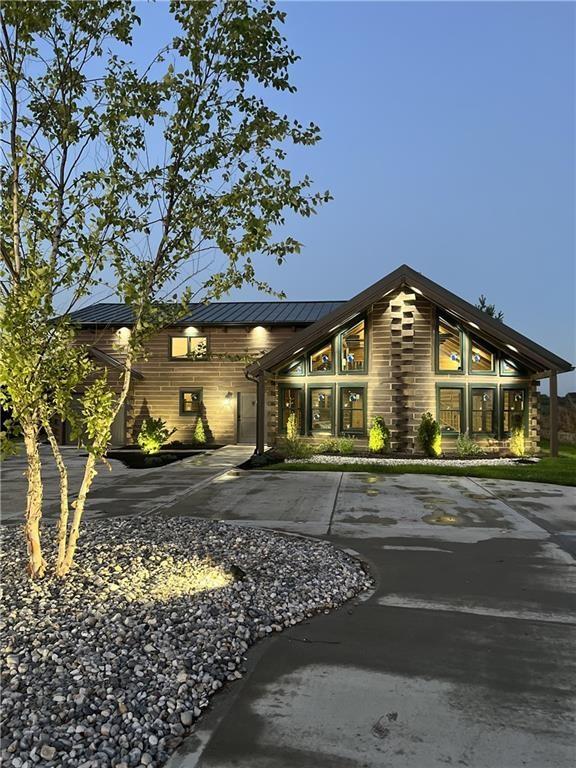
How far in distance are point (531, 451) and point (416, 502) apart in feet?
31.8

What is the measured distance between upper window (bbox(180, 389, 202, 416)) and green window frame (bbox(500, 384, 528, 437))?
11.8 meters

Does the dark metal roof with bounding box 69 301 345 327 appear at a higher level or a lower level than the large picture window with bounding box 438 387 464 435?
higher

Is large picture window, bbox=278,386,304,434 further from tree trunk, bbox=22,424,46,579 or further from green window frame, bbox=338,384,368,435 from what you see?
tree trunk, bbox=22,424,46,579

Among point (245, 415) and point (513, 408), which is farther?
point (245, 415)

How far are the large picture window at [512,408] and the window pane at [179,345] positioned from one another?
12840 millimetres

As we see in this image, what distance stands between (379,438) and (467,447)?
2861 millimetres

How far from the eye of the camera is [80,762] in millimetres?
2439

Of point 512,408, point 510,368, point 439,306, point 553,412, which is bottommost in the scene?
point 553,412

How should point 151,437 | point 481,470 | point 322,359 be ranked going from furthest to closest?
point 151,437 → point 322,359 → point 481,470

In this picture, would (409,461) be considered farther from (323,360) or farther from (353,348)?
Result: (323,360)

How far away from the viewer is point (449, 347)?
1727 centimetres

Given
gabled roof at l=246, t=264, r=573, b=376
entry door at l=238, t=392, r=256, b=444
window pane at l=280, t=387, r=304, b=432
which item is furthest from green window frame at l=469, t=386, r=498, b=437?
entry door at l=238, t=392, r=256, b=444

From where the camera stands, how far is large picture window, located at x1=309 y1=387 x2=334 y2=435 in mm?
17625

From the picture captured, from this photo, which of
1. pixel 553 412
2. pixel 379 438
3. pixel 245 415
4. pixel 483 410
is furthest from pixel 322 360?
pixel 553 412
